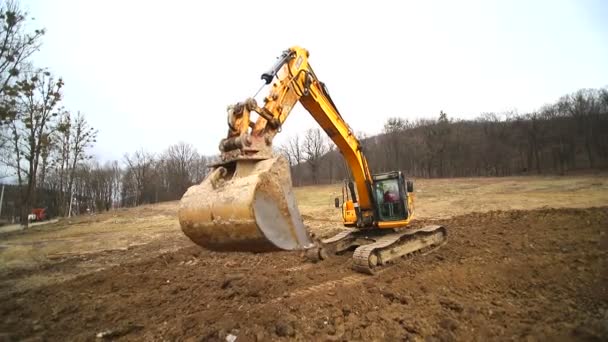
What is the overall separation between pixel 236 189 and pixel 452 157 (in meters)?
65.9

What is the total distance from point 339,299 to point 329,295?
11.3 inches

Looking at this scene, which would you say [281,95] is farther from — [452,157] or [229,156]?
[452,157]

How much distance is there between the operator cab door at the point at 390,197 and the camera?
953 centimetres

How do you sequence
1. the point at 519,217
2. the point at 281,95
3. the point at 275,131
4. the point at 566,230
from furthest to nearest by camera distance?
the point at 519,217
the point at 566,230
the point at 281,95
the point at 275,131

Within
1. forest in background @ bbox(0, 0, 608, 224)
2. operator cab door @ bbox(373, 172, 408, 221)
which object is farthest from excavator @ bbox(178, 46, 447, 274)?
forest in background @ bbox(0, 0, 608, 224)

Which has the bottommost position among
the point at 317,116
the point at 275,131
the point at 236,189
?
the point at 236,189

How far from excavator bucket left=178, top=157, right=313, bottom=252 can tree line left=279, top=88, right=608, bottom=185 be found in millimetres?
55205

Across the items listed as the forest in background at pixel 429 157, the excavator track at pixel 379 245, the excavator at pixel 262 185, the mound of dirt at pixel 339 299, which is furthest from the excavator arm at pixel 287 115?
the forest in background at pixel 429 157

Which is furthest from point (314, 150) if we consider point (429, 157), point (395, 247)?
point (395, 247)

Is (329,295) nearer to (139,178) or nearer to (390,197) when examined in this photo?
(390,197)

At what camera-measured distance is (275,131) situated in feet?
17.9

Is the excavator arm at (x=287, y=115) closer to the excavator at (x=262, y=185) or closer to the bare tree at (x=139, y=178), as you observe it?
the excavator at (x=262, y=185)

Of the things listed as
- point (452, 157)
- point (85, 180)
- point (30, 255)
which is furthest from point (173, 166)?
point (30, 255)

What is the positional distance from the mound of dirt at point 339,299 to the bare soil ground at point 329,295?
25 mm
